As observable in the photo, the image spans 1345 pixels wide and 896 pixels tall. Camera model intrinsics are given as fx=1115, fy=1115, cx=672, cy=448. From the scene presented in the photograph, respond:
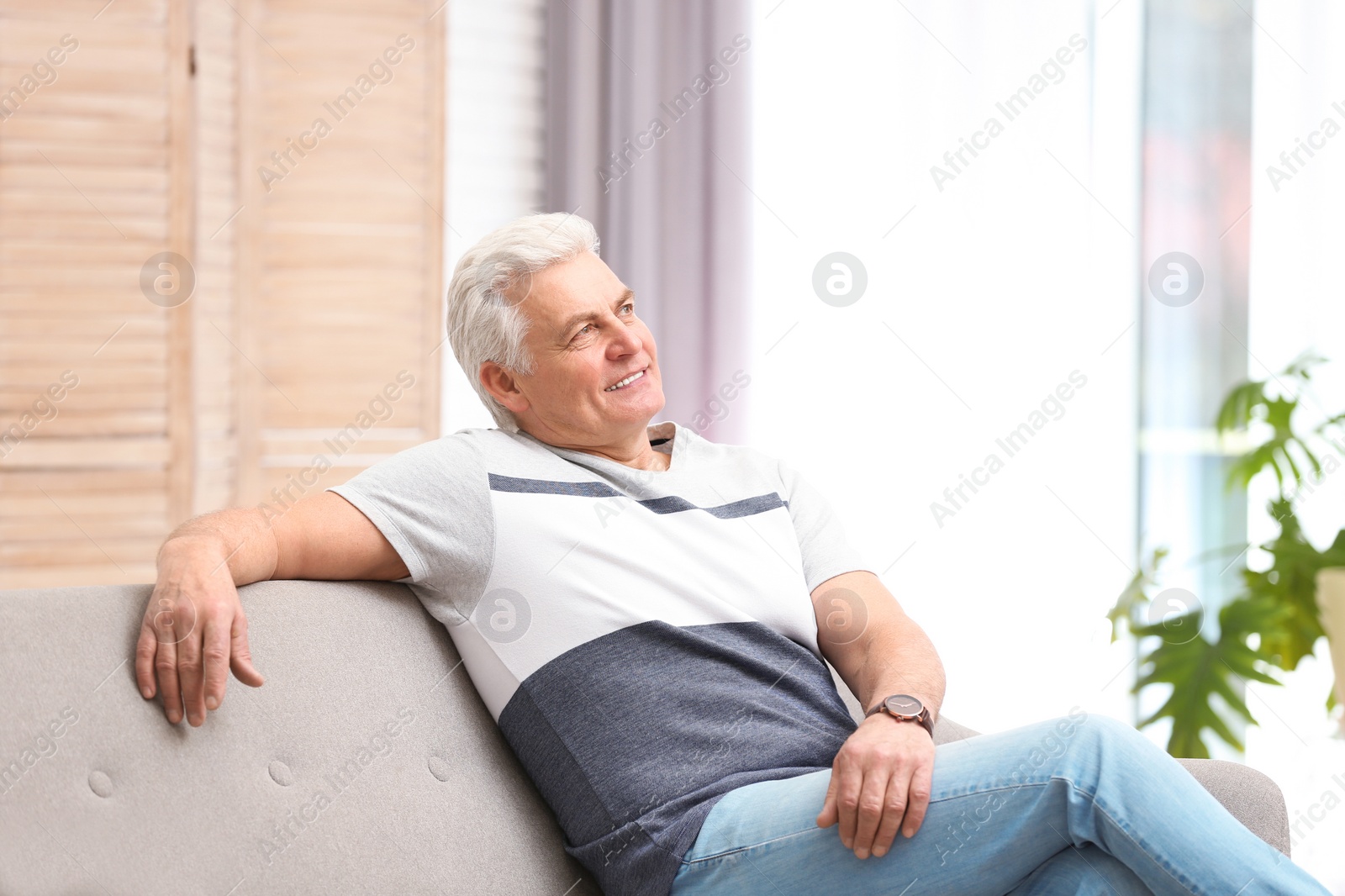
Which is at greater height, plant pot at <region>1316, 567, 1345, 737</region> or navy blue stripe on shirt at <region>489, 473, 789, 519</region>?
navy blue stripe on shirt at <region>489, 473, 789, 519</region>

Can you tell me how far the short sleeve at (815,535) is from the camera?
4.81 feet

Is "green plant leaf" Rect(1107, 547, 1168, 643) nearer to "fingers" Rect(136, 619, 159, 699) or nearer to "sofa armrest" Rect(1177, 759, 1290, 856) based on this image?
"sofa armrest" Rect(1177, 759, 1290, 856)

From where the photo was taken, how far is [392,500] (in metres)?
1.25

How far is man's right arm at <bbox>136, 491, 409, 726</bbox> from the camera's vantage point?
1100 millimetres

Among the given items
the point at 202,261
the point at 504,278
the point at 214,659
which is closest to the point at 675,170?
the point at 202,261

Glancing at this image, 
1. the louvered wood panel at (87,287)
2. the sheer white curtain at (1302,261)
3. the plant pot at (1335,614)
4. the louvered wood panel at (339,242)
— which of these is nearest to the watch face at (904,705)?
the plant pot at (1335,614)

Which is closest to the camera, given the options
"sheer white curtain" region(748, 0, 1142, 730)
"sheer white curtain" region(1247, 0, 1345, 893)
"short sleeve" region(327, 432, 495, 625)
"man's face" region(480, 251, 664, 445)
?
"short sleeve" region(327, 432, 495, 625)

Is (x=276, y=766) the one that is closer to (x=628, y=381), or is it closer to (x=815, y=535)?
(x=628, y=381)

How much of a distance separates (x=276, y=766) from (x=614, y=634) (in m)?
0.38

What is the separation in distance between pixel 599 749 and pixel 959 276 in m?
1.72

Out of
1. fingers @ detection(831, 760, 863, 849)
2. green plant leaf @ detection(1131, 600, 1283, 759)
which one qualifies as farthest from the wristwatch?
green plant leaf @ detection(1131, 600, 1283, 759)

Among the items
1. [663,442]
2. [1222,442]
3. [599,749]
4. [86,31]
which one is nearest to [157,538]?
[86,31]

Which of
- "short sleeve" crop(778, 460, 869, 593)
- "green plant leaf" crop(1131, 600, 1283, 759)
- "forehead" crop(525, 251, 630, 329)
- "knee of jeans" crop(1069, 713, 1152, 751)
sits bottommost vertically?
"green plant leaf" crop(1131, 600, 1283, 759)

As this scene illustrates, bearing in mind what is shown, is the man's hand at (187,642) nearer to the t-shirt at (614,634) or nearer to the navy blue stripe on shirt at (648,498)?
the t-shirt at (614,634)
